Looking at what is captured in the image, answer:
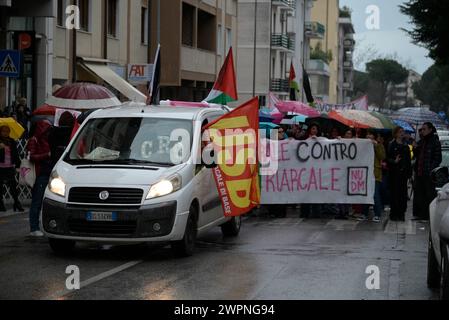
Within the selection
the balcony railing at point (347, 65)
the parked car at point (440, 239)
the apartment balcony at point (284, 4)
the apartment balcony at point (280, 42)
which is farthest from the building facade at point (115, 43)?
the balcony railing at point (347, 65)

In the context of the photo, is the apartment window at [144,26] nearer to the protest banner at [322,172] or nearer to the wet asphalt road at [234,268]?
the protest banner at [322,172]

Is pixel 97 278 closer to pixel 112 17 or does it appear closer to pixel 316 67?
pixel 112 17

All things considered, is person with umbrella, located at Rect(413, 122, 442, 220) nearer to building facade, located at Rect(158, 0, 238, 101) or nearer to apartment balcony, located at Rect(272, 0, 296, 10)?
building facade, located at Rect(158, 0, 238, 101)

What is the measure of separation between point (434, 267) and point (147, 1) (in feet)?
106

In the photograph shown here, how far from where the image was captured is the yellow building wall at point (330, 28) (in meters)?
120

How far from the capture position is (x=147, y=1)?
41625 millimetres

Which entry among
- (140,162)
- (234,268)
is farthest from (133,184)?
(234,268)

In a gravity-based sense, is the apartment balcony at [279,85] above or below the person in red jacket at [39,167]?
above

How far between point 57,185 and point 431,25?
2093 centimetres

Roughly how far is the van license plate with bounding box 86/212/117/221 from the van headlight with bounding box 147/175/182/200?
494 mm

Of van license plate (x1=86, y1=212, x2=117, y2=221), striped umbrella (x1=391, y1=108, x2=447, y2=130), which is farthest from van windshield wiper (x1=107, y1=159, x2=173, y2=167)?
striped umbrella (x1=391, y1=108, x2=447, y2=130)

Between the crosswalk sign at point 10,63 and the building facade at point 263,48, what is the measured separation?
151ft

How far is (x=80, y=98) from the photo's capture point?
22750 millimetres

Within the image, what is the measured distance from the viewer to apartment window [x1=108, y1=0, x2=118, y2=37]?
37.2 m
